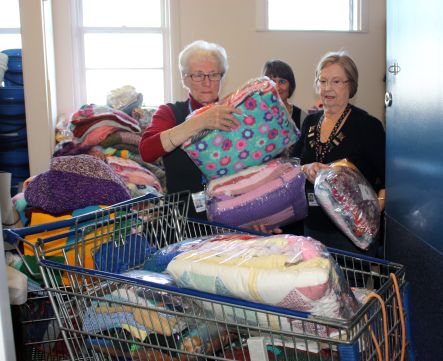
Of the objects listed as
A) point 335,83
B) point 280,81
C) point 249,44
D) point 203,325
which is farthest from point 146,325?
point 249,44

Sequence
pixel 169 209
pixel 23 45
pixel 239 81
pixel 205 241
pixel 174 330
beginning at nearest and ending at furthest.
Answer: pixel 174 330, pixel 205 241, pixel 169 209, pixel 23 45, pixel 239 81

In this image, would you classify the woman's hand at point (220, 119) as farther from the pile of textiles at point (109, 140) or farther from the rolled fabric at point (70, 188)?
the pile of textiles at point (109, 140)

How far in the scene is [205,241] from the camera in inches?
59.9

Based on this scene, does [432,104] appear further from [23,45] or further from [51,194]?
[23,45]

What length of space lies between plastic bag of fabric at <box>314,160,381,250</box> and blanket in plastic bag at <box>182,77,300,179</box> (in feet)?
0.75

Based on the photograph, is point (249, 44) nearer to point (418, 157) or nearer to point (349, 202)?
point (349, 202)

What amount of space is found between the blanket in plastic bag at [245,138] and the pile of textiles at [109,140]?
4.43ft

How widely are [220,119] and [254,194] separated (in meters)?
0.29

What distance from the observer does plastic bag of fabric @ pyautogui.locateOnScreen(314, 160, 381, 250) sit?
6.41 feet

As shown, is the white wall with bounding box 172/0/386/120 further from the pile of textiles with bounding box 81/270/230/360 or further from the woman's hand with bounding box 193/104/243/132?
the pile of textiles with bounding box 81/270/230/360

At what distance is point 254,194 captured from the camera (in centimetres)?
192

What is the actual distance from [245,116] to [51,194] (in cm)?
76

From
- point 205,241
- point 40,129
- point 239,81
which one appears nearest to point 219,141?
point 205,241

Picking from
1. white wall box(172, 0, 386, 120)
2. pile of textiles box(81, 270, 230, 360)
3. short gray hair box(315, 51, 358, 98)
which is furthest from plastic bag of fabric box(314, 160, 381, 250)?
white wall box(172, 0, 386, 120)
